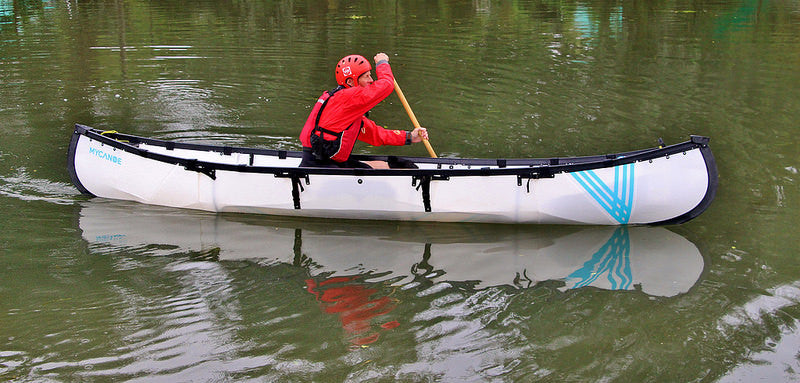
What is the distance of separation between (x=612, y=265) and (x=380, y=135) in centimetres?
277

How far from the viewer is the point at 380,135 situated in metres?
8.04

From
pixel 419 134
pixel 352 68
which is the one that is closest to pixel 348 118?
pixel 352 68

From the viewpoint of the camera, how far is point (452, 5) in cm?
2475

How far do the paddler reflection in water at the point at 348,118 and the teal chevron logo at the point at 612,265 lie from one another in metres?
2.20

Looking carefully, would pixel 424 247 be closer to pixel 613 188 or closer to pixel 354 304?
pixel 354 304

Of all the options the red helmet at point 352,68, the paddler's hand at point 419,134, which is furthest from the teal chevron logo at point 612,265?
the red helmet at point 352,68

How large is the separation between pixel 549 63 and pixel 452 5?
1034 cm

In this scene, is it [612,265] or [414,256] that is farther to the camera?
[414,256]

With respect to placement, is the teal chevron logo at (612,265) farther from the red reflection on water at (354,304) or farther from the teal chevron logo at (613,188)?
the red reflection on water at (354,304)

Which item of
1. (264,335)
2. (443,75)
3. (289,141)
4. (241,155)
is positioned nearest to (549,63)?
(443,75)

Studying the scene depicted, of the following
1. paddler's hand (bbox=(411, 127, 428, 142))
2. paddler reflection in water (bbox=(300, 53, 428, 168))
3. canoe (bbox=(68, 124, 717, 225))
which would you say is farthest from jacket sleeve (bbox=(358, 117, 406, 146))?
canoe (bbox=(68, 124, 717, 225))

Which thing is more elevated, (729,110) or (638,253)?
(729,110)

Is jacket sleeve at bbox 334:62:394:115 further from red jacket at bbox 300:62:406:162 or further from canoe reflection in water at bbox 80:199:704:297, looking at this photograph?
canoe reflection in water at bbox 80:199:704:297

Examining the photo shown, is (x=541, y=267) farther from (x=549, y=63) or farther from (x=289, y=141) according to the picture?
(x=549, y=63)
